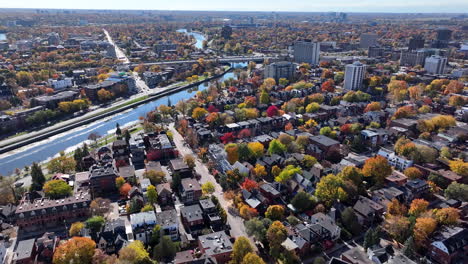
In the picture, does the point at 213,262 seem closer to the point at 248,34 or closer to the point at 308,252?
the point at 308,252

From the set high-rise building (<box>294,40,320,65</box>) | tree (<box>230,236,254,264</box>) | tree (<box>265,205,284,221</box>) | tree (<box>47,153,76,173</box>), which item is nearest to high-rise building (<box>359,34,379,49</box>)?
high-rise building (<box>294,40,320,65</box>)

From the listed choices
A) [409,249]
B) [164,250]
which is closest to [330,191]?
[409,249]

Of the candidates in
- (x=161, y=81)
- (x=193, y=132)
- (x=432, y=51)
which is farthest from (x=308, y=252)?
(x=432, y=51)

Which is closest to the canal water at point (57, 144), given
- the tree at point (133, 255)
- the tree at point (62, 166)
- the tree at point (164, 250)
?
the tree at point (62, 166)

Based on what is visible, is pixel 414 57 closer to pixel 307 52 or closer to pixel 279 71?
pixel 307 52

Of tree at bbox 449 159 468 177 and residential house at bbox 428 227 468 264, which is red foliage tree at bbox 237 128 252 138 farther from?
residential house at bbox 428 227 468 264
